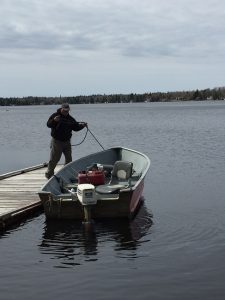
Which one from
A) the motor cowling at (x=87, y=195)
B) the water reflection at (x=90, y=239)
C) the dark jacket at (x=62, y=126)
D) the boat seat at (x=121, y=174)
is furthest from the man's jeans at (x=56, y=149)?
the motor cowling at (x=87, y=195)

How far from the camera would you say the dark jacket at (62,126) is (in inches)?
515

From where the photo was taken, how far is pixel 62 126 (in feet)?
43.2

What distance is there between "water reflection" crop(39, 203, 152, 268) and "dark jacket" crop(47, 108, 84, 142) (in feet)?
9.88

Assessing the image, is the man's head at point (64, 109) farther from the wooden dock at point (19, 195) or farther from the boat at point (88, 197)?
the wooden dock at point (19, 195)

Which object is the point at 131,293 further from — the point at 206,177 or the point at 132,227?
the point at 206,177

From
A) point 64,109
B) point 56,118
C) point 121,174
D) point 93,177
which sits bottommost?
point 121,174

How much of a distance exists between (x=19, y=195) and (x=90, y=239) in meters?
3.23

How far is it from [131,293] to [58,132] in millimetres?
6802

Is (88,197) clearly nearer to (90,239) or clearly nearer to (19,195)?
(90,239)

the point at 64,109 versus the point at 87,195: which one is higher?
the point at 64,109

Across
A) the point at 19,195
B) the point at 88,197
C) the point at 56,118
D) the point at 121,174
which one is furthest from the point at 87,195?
the point at 56,118

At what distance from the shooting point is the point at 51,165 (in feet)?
44.7

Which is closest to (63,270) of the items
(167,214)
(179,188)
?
(167,214)

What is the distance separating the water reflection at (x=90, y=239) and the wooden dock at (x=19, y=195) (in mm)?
633
